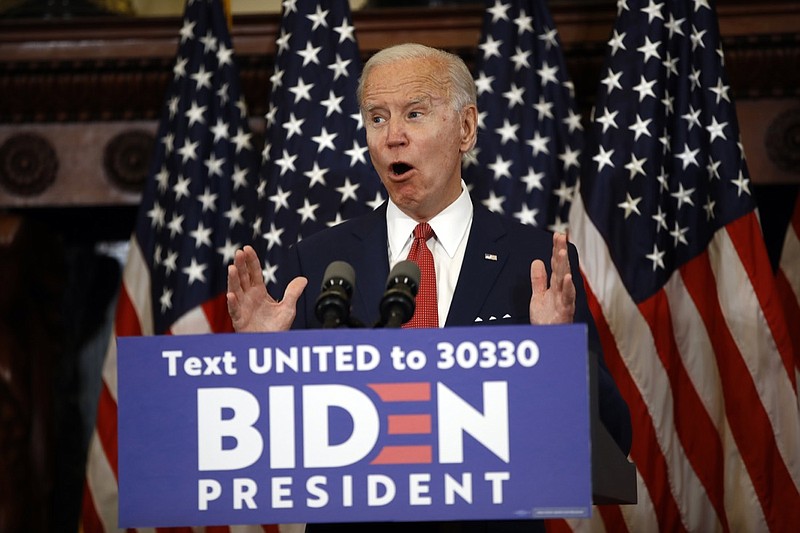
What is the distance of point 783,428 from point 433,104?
1.99m

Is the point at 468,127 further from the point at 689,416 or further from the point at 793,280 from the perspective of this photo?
the point at 793,280

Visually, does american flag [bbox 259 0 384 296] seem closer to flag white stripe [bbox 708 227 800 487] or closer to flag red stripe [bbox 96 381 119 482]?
flag red stripe [bbox 96 381 119 482]

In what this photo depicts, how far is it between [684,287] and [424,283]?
1889 millimetres

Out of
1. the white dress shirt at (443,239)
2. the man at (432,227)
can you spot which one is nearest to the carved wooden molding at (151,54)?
the man at (432,227)

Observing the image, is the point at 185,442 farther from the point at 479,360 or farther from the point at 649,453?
the point at 649,453

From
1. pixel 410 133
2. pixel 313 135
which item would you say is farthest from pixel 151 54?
pixel 410 133

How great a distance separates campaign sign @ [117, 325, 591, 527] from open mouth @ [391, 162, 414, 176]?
0.86 metres

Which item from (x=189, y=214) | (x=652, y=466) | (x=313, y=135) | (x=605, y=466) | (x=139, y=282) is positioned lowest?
(x=605, y=466)

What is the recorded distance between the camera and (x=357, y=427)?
1.67m

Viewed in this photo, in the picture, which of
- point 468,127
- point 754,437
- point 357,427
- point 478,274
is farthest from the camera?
point 754,437

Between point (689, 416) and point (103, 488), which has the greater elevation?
point (689, 416)

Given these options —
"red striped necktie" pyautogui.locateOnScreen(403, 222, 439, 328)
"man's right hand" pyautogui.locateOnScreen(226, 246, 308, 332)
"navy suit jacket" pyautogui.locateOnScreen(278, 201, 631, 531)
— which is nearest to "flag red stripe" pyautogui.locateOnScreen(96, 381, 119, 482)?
"navy suit jacket" pyautogui.locateOnScreen(278, 201, 631, 531)

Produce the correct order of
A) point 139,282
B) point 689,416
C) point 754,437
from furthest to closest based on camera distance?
point 139,282
point 689,416
point 754,437

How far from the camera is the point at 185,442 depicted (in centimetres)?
169
